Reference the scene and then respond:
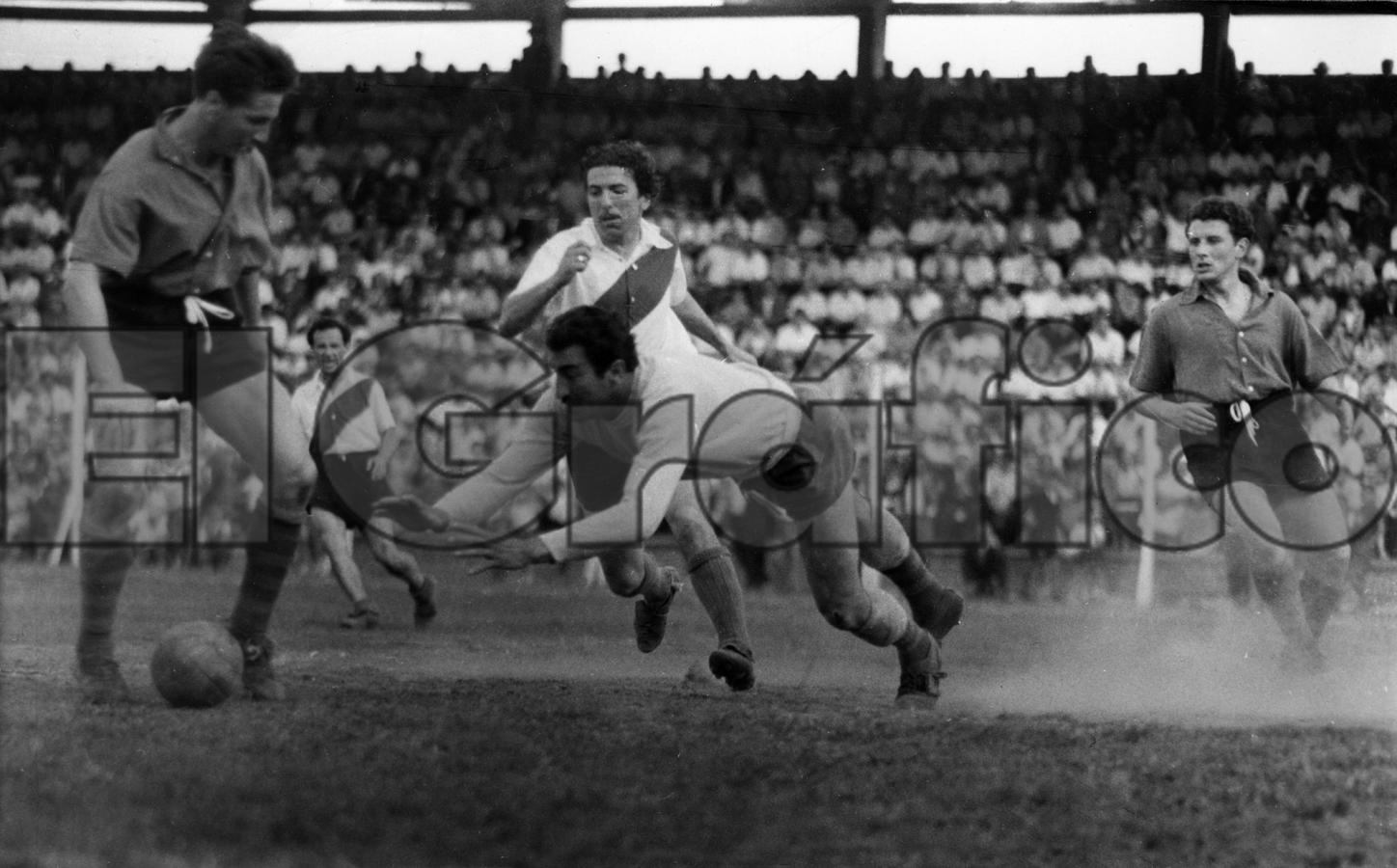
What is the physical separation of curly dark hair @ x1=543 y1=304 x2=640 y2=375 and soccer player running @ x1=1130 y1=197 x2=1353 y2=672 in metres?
2.59

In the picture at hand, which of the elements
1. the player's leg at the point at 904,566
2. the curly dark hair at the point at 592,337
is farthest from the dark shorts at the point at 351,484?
the curly dark hair at the point at 592,337

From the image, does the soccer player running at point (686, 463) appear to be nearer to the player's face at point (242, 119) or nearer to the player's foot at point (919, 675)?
the player's foot at point (919, 675)

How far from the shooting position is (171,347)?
18.5 feet

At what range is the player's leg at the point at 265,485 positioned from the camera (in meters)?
5.62

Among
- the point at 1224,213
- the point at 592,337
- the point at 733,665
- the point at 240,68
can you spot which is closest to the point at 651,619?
the point at 733,665

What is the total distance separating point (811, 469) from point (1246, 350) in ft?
6.44

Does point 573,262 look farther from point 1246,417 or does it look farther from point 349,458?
point 1246,417

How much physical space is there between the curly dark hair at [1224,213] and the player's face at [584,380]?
264 centimetres

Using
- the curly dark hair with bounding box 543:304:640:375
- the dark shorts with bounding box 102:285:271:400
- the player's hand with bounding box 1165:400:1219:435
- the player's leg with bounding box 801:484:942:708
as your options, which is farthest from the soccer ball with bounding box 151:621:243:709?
the player's hand with bounding box 1165:400:1219:435

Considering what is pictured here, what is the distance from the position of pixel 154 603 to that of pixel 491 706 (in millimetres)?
2420

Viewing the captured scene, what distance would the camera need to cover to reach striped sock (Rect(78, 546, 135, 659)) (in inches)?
217

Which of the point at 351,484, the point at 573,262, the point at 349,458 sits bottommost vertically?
the point at 351,484

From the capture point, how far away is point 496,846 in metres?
4.47

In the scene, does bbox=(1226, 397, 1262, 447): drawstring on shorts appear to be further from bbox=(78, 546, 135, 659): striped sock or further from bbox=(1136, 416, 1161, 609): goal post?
bbox=(78, 546, 135, 659): striped sock
